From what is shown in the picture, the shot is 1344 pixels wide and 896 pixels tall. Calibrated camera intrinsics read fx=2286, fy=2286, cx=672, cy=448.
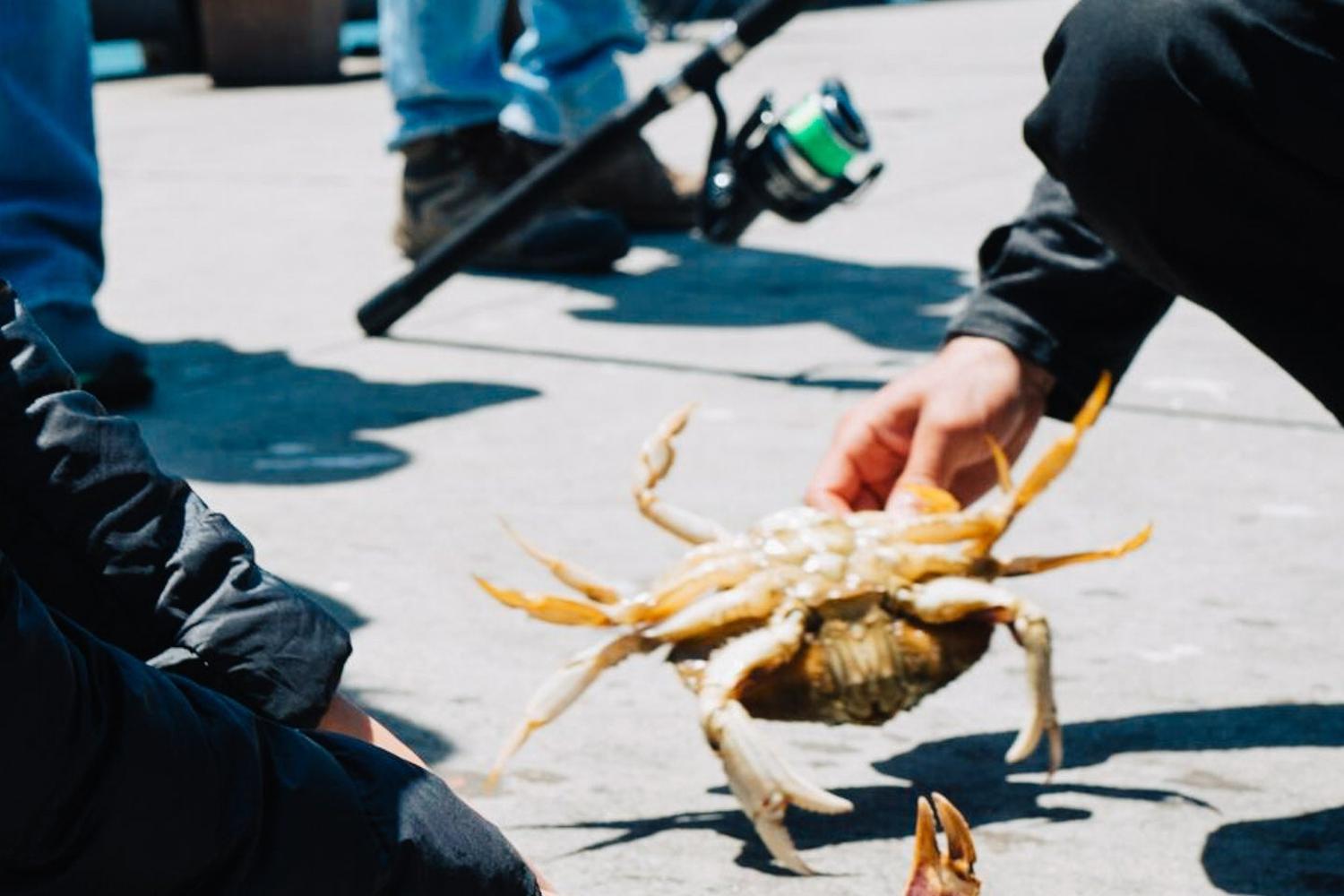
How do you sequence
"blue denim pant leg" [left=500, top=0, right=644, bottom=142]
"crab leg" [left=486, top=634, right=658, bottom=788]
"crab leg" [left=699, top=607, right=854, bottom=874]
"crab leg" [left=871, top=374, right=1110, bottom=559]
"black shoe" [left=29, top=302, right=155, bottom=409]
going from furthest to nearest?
"blue denim pant leg" [left=500, top=0, right=644, bottom=142], "black shoe" [left=29, top=302, right=155, bottom=409], "crab leg" [left=871, top=374, right=1110, bottom=559], "crab leg" [left=486, top=634, right=658, bottom=788], "crab leg" [left=699, top=607, right=854, bottom=874]

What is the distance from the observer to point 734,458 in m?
3.38

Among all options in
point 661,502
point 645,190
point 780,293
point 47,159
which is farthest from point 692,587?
point 645,190

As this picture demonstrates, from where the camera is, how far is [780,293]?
4.71 m

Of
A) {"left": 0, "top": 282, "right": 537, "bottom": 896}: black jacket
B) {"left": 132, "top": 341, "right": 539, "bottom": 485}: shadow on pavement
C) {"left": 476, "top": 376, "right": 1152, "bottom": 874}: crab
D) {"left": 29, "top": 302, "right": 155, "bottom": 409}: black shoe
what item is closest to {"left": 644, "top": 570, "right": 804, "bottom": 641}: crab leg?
{"left": 476, "top": 376, "right": 1152, "bottom": 874}: crab

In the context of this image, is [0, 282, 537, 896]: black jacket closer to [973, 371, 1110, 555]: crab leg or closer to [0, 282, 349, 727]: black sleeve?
[0, 282, 349, 727]: black sleeve

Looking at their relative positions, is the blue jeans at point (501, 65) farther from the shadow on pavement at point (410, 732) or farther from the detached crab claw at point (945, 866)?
the detached crab claw at point (945, 866)

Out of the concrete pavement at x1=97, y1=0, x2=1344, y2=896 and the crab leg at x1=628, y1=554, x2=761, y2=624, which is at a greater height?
the crab leg at x1=628, y1=554, x2=761, y2=624

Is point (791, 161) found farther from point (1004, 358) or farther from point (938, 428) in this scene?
point (938, 428)

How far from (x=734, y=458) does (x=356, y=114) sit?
5171 mm

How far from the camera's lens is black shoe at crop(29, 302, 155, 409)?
350 centimetres

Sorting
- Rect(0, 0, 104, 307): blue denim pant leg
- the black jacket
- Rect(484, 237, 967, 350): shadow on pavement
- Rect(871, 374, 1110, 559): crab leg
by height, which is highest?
the black jacket

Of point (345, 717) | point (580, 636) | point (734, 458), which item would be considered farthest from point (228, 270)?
point (345, 717)

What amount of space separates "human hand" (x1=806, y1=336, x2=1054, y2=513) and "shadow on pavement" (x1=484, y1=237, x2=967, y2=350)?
1808 mm

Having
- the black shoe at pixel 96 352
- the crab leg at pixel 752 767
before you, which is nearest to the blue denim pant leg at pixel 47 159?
the black shoe at pixel 96 352
